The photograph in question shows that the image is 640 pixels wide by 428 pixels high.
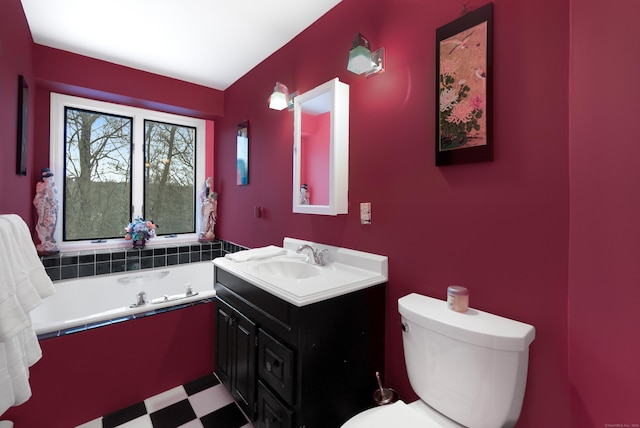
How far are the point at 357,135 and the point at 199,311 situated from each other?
163cm

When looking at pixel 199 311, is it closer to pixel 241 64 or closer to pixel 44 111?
pixel 241 64

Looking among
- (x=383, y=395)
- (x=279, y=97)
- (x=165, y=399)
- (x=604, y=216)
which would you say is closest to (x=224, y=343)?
(x=165, y=399)

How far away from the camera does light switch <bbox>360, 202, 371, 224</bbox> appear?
60.6 inches

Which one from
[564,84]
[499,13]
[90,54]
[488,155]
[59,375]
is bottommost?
[59,375]

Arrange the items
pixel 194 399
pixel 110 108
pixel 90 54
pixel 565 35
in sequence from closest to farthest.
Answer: pixel 565 35
pixel 194 399
pixel 90 54
pixel 110 108

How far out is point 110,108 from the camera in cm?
274

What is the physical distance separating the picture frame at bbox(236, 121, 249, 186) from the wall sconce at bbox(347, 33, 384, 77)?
4.69ft

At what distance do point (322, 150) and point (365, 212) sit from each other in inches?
19.6

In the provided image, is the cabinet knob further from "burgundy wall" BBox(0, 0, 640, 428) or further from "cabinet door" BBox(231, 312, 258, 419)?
"burgundy wall" BBox(0, 0, 640, 428)

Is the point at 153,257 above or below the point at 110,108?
below

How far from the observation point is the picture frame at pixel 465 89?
1.07 m

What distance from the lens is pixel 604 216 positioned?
83 cm

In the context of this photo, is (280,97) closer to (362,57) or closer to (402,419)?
(362,57)

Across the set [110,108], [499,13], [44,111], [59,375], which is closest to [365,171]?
[499,13]
